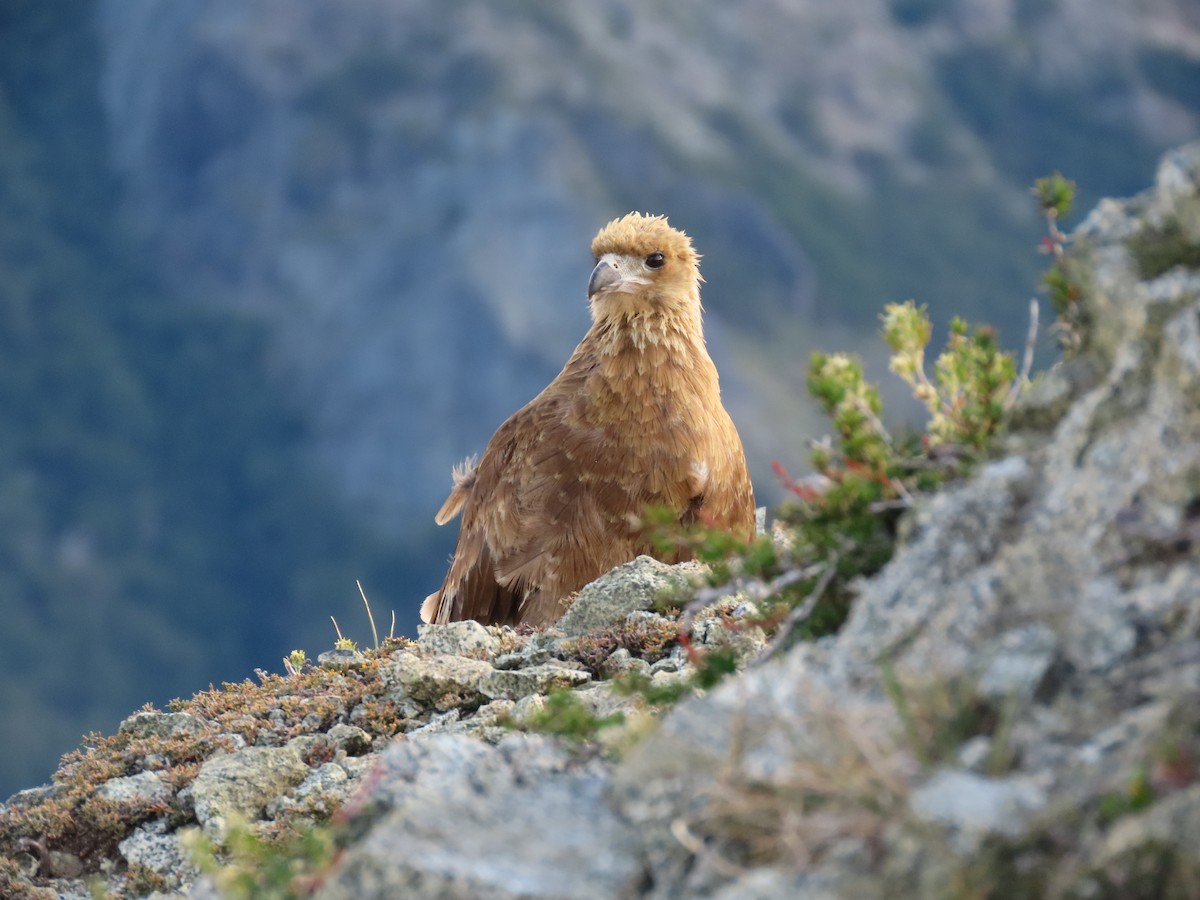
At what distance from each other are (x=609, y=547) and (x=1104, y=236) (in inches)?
186

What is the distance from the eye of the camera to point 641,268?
8320 millimetres

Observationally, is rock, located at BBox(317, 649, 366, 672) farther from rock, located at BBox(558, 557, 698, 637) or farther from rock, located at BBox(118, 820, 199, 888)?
rock, located at BBox(118, 820, 199, 888)

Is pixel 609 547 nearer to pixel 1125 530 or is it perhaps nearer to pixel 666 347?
pixel 666 347

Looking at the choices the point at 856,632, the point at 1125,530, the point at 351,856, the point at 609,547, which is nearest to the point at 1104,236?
the point at 1125,530

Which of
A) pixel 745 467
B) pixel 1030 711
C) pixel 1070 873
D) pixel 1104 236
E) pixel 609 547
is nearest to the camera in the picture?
pixel 1070 873


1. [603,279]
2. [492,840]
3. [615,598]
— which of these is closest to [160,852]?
[615,598]

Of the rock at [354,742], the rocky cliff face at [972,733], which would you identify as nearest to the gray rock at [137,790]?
the rock at [354,742]

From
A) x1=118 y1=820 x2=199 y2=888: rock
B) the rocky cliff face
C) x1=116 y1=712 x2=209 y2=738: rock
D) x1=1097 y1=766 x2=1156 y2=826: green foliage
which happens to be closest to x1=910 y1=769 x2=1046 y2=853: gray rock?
the rocky cliff face

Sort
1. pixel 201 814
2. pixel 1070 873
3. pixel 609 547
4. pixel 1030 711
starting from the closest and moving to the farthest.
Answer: pixel 1070 873, pixel 1030 711, pixel 201 814, pixel 609 547

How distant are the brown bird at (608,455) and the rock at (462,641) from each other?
3.84 feet

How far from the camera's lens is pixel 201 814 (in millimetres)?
4941

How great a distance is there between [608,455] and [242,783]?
3072 millimetres

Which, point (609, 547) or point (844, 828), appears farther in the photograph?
point (609, 547)

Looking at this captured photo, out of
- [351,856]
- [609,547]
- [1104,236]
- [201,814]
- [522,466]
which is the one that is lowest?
[351,856]
